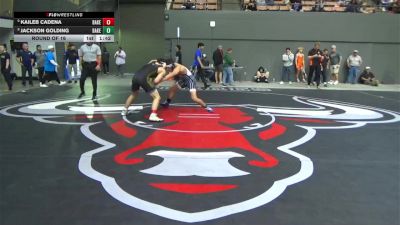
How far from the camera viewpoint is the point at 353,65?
20156mm

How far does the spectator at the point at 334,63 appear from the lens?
19938 millimetres

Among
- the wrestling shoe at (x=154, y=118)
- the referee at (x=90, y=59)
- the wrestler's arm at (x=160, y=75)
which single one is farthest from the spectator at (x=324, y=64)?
the wrestling shoe at (x=154, y=118)

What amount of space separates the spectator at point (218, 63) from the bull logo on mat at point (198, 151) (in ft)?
24.7

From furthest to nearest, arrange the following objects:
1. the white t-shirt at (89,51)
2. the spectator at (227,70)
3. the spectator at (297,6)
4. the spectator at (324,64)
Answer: the spectator at (297,6), the spectator at (324,64), the spectator at (227,70), the white t-shirt at (89,51)

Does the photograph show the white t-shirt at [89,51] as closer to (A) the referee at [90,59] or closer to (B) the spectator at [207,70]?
(A) the referee at [90,59]

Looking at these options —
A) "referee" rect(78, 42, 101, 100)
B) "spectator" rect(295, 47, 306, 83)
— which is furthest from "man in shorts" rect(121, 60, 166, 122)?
"spectator" rect(295, 47, 306, 83)

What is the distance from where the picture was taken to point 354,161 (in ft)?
19.4

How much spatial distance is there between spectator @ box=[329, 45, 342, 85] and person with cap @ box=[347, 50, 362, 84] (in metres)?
Answer: 0.50

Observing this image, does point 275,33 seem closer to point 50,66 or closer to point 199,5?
point 199,5

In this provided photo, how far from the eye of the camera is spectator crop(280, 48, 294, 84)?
19891 millimetres

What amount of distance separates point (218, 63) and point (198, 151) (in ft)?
41.2

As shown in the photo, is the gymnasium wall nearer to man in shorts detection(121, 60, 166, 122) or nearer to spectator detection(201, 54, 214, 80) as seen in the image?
spectator detection(201, 54, 214, 80)

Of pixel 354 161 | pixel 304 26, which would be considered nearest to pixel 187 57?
pixel 304 26

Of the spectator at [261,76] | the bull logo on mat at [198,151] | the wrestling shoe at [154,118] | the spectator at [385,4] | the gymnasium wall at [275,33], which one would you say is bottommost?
the bull logo on mat at [198,151]
